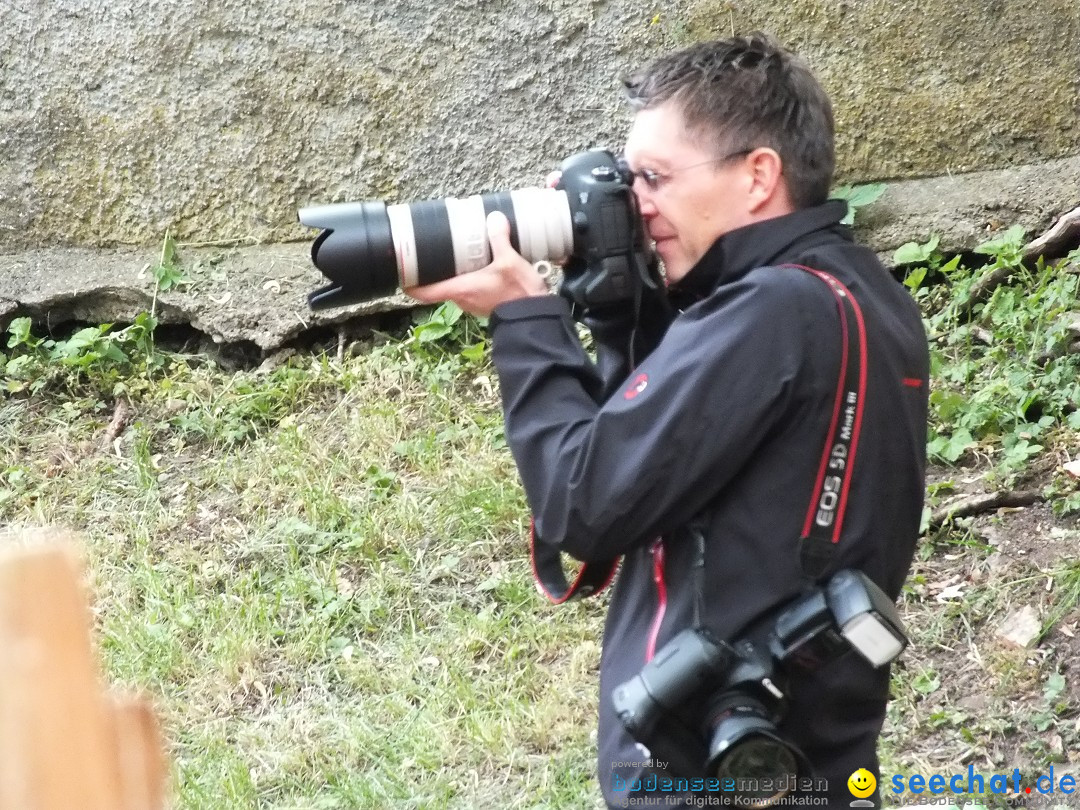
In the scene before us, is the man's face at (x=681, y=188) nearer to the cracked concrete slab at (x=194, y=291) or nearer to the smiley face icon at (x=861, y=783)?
the smiley face icon at (x=861, y=783)

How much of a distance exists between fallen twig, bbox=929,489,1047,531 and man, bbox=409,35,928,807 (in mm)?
1970

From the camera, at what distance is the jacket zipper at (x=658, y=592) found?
1877 mm

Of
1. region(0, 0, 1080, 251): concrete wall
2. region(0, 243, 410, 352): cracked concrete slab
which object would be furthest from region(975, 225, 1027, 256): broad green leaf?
region(0, 243, 410, 352): cracked concrete slab

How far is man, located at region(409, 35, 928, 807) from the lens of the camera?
1.77m

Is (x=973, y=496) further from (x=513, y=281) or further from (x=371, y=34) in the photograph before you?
(x=371, y=34)

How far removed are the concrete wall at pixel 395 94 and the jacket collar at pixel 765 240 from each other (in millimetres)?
3114

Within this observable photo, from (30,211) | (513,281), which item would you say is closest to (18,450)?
(30,211)

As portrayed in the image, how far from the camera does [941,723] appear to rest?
327 cm

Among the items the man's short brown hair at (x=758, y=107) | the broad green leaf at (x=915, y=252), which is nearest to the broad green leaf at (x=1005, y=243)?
the broad green leaf at (x=915, y=252)

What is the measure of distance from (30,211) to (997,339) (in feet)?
13.2

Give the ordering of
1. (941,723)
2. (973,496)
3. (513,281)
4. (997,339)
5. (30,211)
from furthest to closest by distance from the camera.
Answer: (30,211) < (997,339) < (973,496) < (941,723) < (513,281)

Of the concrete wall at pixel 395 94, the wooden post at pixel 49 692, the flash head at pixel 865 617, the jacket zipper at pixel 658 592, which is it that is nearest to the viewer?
the wooden post at pixel 49 692

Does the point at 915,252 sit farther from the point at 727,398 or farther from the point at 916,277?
the point at 727,398

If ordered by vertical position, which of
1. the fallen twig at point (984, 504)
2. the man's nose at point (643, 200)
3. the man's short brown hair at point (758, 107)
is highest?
the man's short brown hair at point (758, 107)
